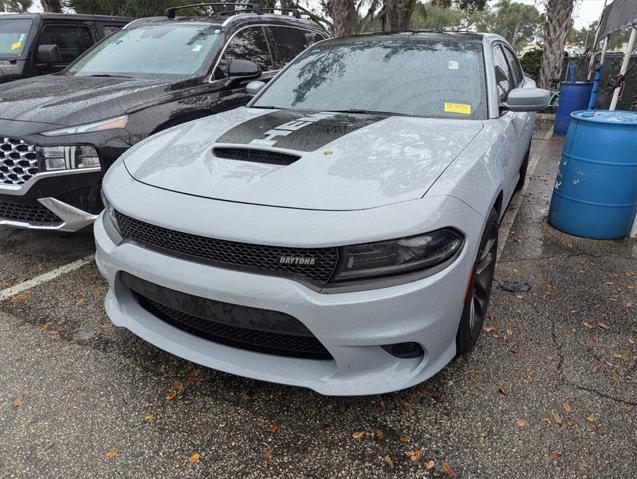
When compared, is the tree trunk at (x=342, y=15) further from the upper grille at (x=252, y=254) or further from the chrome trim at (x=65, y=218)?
the upper grille at (x=252, y=254)

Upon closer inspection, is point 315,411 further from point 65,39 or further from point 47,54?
point 65,39

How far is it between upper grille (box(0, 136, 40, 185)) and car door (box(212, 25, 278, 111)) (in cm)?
169

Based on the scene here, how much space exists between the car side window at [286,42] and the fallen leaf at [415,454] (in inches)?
182

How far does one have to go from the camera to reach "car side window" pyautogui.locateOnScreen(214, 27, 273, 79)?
4531 millimetres

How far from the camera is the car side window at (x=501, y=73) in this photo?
319cm

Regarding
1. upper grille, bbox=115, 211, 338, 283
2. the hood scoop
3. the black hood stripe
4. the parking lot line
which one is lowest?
the parking lot line

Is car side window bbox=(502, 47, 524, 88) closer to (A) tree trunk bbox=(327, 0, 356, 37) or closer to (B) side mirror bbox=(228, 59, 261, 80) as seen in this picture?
(B) side mirror bbox=(228, 59, 261, 80)

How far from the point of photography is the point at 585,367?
98.9 inches

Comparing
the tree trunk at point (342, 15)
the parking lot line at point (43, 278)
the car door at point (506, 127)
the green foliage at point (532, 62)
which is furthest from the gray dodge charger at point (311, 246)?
the green foliage at point (532, 62)

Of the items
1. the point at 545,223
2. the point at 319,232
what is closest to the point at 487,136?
the point at 319,232

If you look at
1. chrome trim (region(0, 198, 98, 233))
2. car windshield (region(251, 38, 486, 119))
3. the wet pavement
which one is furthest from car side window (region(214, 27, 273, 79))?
the wet pavement

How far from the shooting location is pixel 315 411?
7.25 ft

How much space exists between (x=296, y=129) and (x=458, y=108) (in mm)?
1040

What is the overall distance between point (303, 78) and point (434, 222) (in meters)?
2.11
